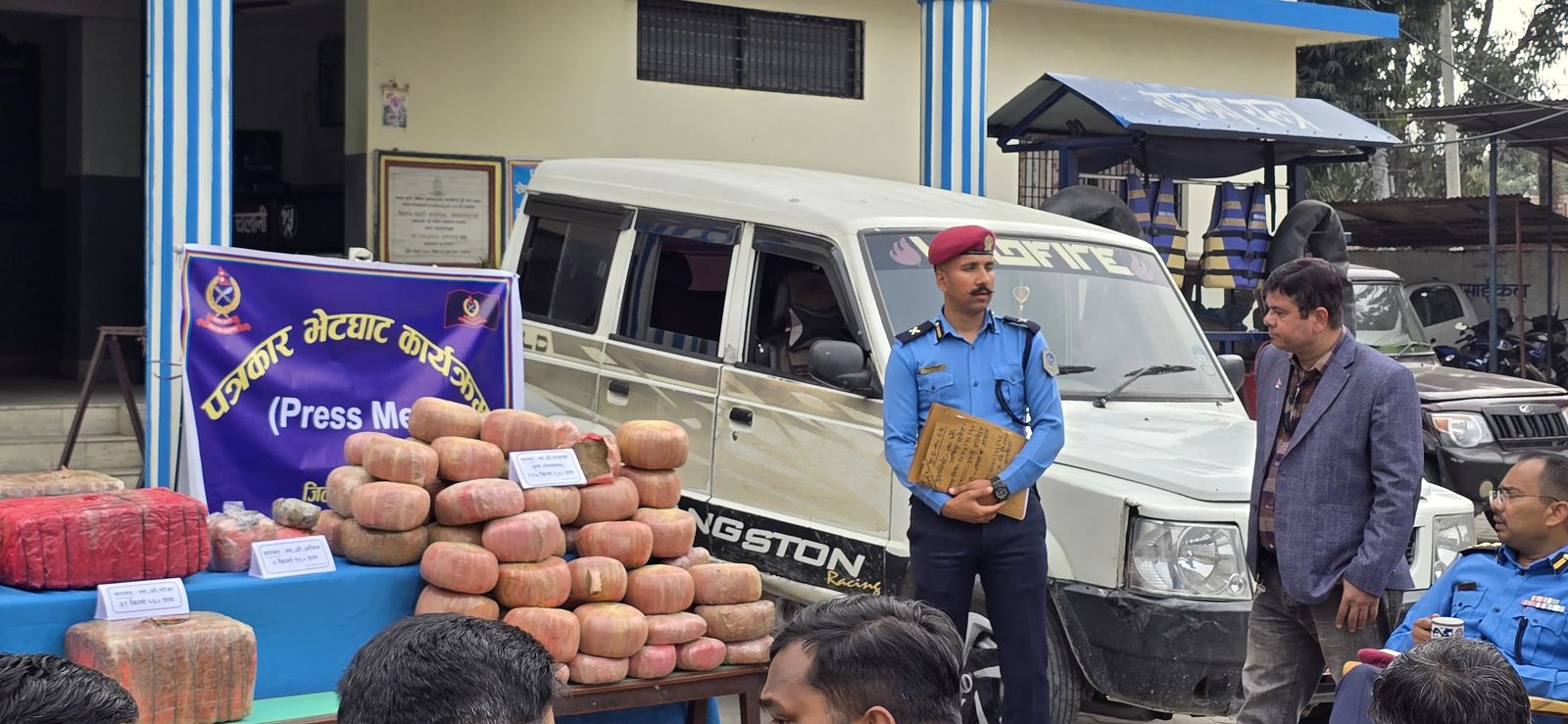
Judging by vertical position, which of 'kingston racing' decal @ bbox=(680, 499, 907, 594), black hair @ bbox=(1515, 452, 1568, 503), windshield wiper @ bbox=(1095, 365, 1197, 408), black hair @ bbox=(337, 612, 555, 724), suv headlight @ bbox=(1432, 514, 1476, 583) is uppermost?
windshield wiper @ bbox=(1095, 365, 1197, 408)

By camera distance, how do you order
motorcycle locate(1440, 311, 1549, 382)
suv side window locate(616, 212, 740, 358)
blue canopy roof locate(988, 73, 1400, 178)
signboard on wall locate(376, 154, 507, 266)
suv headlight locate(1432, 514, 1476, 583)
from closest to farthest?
suv headlight locate(1432, 514, 1476, 583) < suv side window locate(616, 212, 740, 358) < signboard on wall locate(376, 154, 507, 266) < blue canopy roof locate(988, 73, 1400, 178) < motorcycle locate(1440, 311, 1549, 382)

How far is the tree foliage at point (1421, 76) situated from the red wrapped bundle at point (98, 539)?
16614 millimetres

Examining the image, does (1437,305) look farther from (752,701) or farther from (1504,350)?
(752,701)

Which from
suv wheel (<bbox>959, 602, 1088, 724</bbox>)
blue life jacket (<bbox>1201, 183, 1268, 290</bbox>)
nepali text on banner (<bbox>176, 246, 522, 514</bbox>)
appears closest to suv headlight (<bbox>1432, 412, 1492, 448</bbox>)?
blue life jacket (<bbox>1201, 183, 1268, 290</bbox>)

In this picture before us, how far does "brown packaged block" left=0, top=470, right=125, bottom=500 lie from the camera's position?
15.3ft

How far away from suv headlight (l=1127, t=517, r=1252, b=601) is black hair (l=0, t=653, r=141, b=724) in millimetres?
3767

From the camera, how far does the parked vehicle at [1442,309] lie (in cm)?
2048

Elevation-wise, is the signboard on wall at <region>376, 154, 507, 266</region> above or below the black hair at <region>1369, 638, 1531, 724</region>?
above

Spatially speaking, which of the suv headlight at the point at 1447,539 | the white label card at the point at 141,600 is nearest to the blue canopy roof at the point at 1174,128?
the suv headlight at the point at 1447,539

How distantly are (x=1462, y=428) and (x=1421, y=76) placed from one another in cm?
2344

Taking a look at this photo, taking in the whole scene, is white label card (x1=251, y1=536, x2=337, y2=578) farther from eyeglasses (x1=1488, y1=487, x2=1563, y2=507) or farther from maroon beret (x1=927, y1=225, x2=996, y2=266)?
eyeglasses (x1=1488, y1=487, x2=1563, y2=507)

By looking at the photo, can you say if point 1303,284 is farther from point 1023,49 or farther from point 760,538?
point 1023,49

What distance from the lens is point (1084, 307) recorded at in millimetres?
6480

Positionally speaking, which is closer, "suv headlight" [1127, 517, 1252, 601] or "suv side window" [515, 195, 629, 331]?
"suv headlight" [1127, 517, 1252, 601]
